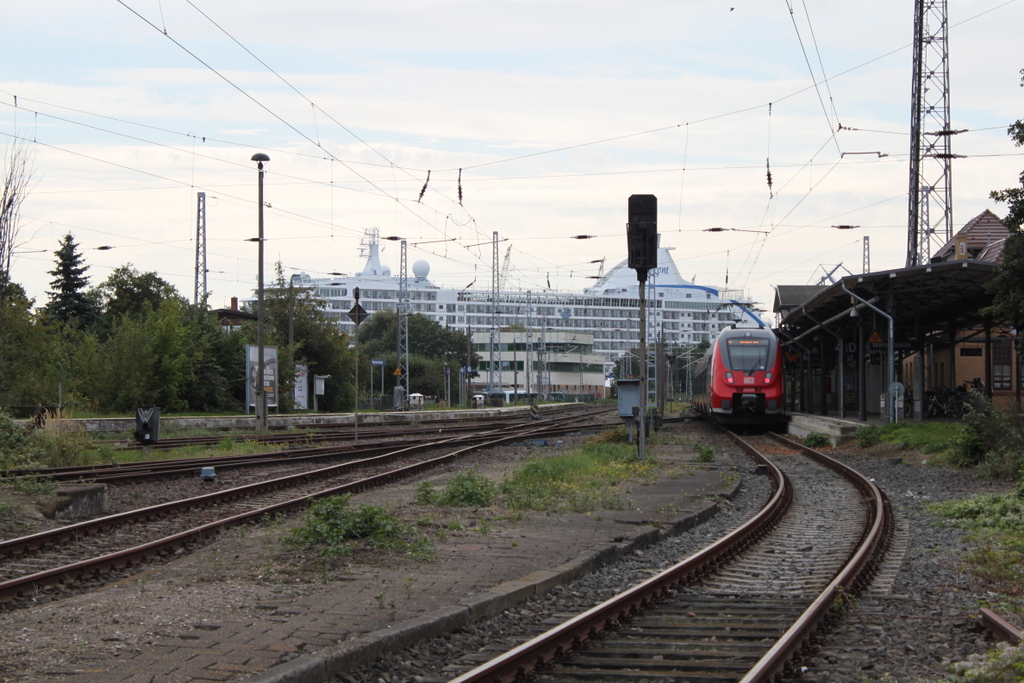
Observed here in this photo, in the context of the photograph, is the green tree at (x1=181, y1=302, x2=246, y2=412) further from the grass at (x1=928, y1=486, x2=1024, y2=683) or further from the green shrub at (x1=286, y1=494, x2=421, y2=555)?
the grass at (x1=928, y1=486, x2=1024, y2=683)

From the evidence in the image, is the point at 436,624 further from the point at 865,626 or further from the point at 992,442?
the point at 992,442

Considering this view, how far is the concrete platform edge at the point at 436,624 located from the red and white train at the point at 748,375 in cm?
2403

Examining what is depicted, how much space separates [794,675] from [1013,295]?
1714 cm

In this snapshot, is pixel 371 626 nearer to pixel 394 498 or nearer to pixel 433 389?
pixel 394 498

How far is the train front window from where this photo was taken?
33375mm

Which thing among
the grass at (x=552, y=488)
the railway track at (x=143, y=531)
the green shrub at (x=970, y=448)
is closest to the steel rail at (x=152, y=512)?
the railway track at (x=143, y=531)

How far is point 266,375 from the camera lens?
34.9 m

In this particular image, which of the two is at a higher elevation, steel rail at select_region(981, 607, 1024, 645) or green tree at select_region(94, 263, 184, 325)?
green tree at select_region(94, 263, 184, 325)

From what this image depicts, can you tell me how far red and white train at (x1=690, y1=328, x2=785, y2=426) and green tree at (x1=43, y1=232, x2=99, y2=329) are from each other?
36.4 meters

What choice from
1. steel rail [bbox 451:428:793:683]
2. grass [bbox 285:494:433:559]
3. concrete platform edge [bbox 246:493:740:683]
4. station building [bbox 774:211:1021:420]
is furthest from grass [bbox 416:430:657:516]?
station building [bbox 774:211:1021:420]

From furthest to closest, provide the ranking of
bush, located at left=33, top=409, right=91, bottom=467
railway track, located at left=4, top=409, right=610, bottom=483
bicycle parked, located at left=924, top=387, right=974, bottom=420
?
bicycle parked, located at left=924, top=387, right=974, bottom=420, bush, located at left=33, top=409, right=91, bottom=467, railway track, located at left=4, top=409, right=610, bottom=483

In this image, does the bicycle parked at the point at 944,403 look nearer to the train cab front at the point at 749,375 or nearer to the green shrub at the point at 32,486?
the train cab front at the point at 749,375

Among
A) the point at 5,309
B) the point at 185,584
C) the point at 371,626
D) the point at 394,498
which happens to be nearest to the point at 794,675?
the point at 371,626

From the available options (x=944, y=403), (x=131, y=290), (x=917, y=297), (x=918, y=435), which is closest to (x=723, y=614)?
(x=918, y=435)
